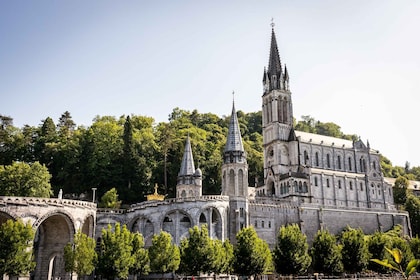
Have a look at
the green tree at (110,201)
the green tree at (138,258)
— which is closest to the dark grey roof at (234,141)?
the green tree at (110,201)

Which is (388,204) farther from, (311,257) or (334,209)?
(311,257)

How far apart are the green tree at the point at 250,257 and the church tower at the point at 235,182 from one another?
306 inches

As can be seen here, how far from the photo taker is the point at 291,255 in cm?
3934

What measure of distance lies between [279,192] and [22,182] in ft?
119

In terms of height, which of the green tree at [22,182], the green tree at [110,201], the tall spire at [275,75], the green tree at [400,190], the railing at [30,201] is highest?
the tall spire at [275,75]

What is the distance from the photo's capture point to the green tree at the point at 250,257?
3831 centimetres

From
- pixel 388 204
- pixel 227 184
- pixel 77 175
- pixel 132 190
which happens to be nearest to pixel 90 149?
pixel 77 175

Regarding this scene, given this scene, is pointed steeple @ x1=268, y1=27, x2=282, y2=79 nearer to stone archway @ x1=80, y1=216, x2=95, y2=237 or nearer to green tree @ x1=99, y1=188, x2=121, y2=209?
green tree @ x1=99, y1=188, x2=121, y2=209

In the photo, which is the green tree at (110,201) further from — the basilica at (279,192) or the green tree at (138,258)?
the green tree at (138,258)

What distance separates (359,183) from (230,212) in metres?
32.8

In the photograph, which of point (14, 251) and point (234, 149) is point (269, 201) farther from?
point (14, 251)

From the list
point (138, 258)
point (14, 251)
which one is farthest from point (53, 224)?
point (138, 258)

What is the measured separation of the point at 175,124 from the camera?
8819 centimetres

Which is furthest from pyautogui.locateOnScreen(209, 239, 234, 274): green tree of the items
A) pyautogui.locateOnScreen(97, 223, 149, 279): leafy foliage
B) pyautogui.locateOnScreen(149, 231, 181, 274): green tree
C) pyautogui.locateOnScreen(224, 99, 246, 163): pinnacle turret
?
pyautogui.locateOnScreen(224, 99, 246, 163): pinnacle turret
